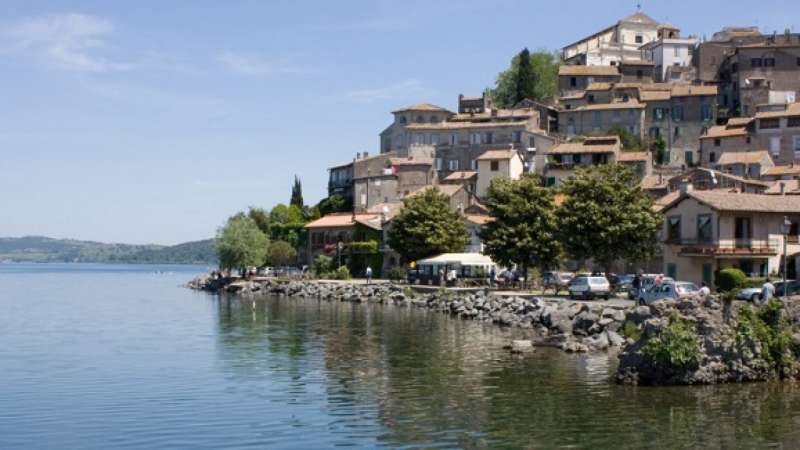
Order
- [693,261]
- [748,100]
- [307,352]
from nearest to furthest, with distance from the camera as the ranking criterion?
[307,352]
[693,261]
[748,100]

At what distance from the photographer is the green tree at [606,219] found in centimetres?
6172

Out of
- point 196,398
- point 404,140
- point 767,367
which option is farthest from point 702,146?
point 196,398

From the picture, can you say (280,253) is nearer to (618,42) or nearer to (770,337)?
(618,42)

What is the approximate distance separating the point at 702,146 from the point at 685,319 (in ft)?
289

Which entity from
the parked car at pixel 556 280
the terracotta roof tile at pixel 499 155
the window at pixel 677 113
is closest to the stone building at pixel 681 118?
the window at pixel 677 113

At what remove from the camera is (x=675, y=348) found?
31594 mm

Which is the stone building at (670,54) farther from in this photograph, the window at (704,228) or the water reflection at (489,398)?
the water reflection at (489,398)

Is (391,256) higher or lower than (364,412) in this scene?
higher

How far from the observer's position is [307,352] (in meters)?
43.7

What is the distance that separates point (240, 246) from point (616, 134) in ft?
166

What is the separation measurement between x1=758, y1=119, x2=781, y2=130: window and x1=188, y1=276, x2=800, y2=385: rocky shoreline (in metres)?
61.2

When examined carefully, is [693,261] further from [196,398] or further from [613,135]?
[613,135]

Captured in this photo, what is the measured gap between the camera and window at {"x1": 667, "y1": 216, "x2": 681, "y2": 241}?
6175cm

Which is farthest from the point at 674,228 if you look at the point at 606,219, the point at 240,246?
the point at 240,246
